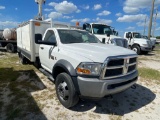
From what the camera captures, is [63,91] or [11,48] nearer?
[63,91]

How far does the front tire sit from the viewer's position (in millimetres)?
3600

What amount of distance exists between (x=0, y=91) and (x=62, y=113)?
2.44 metres

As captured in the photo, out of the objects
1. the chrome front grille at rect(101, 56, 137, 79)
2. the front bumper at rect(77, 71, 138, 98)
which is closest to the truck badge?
the chrome front grille at rect(101, 56, 137, 79)

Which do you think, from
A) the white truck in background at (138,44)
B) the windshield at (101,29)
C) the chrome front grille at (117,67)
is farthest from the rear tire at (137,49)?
the chrome front grille at (117,67)

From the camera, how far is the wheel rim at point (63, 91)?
3867 mm

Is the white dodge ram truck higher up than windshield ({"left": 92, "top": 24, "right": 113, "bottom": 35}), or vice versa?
windshield ({"left": 92, "top": 24, "right": 113, "bottom": 35})

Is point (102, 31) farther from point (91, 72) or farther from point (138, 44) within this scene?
point (91, 72)

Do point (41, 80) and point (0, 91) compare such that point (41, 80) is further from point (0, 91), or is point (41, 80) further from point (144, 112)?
point (144, 112)

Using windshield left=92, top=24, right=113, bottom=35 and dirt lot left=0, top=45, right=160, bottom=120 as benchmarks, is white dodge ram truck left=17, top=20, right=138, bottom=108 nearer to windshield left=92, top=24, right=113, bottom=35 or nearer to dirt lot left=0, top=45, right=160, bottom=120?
dirt lot left=0, top=45, right=160, bottom=120

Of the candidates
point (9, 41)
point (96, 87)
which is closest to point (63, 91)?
point (96, 87)

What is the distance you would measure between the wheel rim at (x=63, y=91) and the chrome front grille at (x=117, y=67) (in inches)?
41.2

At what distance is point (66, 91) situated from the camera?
12.7 feet

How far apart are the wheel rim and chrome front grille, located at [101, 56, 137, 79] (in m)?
1.05

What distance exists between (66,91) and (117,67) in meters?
1.33
